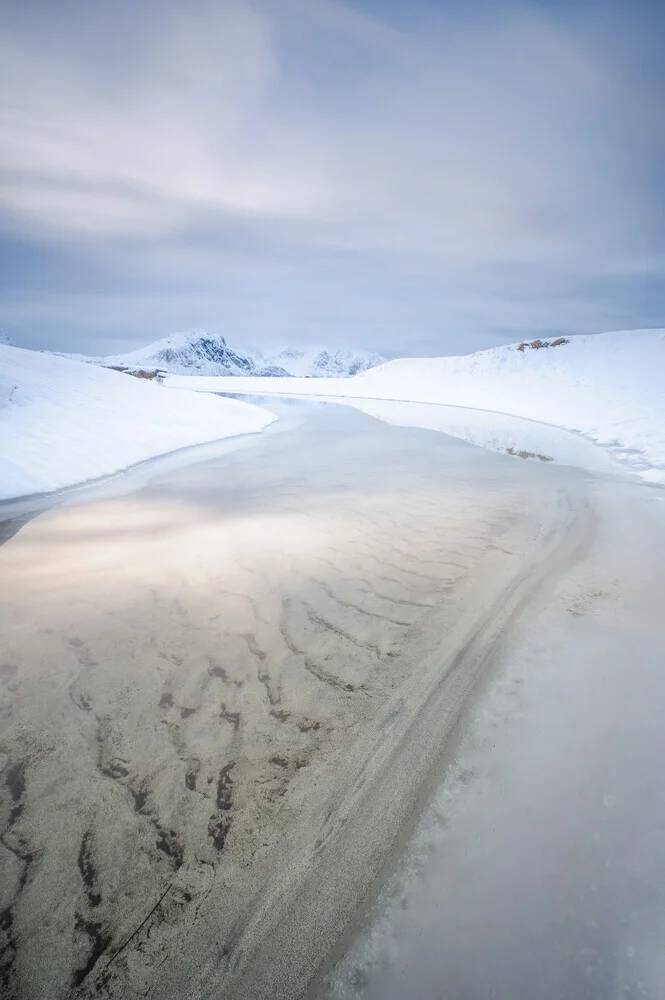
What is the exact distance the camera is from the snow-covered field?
17.1m

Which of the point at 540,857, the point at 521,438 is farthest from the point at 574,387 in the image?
the point at 540,857

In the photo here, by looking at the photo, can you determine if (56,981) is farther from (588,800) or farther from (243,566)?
(243,566)

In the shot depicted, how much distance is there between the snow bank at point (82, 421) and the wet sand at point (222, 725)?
4.04 meters

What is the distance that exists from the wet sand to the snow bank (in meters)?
4.04

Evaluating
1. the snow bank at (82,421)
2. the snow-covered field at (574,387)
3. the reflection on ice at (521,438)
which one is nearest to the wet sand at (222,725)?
the snow bank at (82,421)

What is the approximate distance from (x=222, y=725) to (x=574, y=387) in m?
32.6

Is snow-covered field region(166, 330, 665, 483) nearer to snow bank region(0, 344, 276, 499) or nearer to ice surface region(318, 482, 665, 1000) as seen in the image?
ice surface region(318, 482, 665, 1000)

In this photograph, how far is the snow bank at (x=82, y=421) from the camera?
10.3 meters

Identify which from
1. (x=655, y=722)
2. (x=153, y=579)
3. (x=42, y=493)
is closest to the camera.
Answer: (x=655, y=722)

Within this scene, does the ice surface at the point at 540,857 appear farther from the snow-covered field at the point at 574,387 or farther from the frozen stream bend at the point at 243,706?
the snow-covered field at the point at 574,387

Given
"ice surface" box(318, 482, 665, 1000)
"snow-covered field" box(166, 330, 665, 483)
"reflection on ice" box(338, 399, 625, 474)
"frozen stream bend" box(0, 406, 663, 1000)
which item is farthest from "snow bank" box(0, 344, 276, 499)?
"snow-covered field" box(166, 330, 665, 483)

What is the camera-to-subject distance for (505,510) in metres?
7.96

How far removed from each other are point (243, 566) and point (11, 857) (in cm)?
358

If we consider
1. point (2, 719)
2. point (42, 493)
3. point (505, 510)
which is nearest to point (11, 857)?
point (2, 719)
